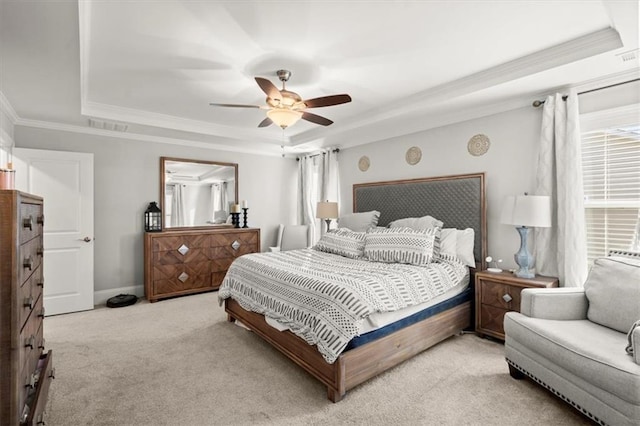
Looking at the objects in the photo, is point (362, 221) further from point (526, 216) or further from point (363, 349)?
point (363, 349)

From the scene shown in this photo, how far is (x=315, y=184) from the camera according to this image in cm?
600

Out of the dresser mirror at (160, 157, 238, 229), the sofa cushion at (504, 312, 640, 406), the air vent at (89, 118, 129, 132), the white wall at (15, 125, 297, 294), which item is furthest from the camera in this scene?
the dresser mirror at (160, 157, 238, 229)

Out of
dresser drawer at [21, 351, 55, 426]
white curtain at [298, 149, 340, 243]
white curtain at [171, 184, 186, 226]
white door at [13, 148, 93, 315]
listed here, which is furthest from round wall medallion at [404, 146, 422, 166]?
white door at [13, 148, 93, 315]

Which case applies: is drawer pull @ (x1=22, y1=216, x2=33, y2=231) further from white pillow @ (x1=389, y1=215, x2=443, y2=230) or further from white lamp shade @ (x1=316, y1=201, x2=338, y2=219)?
white lamp shade @ (x1=316, y1=201, x2=338, y2=219)

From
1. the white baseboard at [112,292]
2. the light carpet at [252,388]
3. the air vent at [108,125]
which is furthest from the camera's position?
the white baseboard at [112,292]

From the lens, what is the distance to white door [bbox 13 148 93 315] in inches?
146

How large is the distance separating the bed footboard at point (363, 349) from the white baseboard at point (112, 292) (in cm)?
243

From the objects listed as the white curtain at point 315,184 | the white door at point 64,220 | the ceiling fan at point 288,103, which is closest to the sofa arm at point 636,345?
the ceiling fan at point 288,103

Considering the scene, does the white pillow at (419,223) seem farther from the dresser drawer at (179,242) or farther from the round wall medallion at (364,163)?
the dresser drawer at (179,242)

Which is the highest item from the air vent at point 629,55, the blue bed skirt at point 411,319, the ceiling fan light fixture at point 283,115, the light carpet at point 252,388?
the air vent at point 629,55

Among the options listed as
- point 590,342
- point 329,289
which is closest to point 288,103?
point 329,289

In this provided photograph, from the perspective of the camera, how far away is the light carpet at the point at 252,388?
6.31 ft

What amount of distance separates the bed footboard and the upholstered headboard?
36.6 inches

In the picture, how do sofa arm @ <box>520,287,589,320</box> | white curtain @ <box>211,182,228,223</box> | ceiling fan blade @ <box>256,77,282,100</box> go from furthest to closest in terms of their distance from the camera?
white curtain @ <box>211,182,228,223</box>
ceiling fan blade @ <box>256,77,282,100</box>
sofa arm @ <box>520,287,589,320</box>
